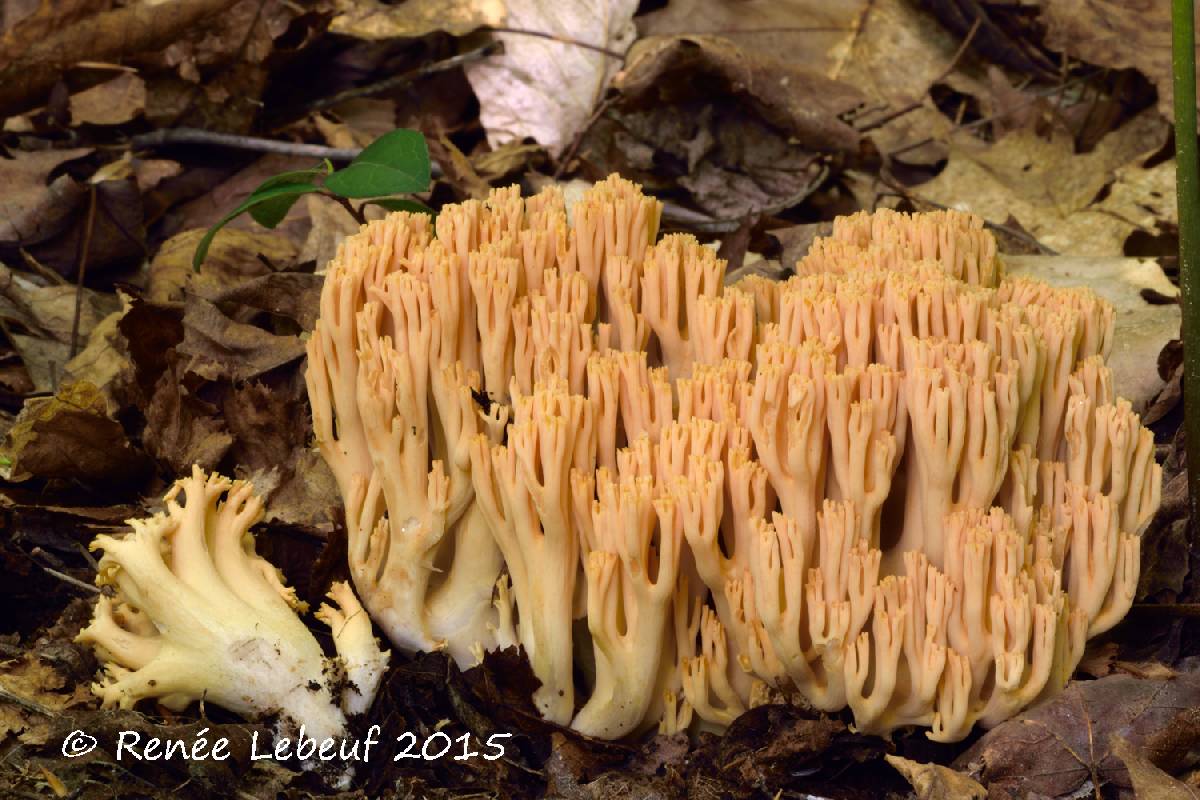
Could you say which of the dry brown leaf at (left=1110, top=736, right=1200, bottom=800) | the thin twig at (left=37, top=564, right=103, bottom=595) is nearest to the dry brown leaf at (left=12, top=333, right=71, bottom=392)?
the thin twig at (left=37, top=564, right=103, bottom=595)

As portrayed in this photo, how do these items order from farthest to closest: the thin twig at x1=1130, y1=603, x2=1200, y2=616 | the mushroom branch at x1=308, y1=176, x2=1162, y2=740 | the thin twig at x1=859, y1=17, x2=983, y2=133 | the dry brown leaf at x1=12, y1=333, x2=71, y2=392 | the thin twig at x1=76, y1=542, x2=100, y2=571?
the thin twig at x1=859, y1=17, x2=983, y2=133 < the dry brown leaf at x1=12, y1=333, x2=71, y2=392 < the thin twig at x1=76, y1=542, x2=100, y2=571 < the thin twig at x1=1130, y1=603, x2=1200, y2=616 < the mushroom branch at x1=308, y1=176, x2=1162, y2=740

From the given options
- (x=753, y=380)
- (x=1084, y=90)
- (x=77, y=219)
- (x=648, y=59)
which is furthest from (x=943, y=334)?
(x=1084, y=90)

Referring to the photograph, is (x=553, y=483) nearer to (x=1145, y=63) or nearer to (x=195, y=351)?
(x=195, y=351)

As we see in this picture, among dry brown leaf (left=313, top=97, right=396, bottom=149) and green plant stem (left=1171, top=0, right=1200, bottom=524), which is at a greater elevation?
green plant stem (left=1171, top=0, right=1200, bottom=524)

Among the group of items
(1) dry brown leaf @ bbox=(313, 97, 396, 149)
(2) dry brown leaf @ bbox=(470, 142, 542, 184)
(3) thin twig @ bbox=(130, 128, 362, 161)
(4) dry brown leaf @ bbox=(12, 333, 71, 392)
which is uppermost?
(3) thin twig @ bbox=(130, 128, 362, 161)

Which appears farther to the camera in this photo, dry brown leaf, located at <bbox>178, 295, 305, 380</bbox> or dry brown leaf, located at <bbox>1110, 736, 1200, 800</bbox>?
dry brown leaf, located at <bbox>178, 295, 305, 380</bbox>

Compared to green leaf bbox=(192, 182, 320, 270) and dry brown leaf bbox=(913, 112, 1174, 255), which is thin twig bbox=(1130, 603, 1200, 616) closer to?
dry brown leaf bbox=(913, 112, 1174, 255)

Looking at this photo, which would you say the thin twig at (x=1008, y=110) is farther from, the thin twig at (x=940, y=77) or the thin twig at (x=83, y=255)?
the thin twig at (x=83, y=255)
